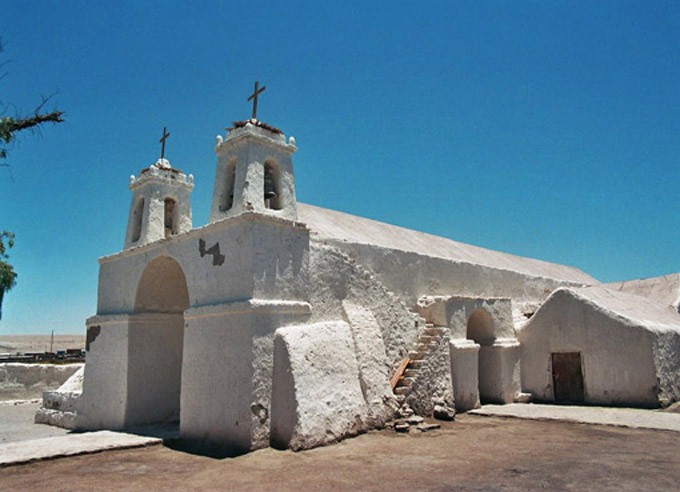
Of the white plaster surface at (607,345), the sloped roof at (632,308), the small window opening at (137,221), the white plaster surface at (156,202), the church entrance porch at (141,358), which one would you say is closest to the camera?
the church entrance porch at (141,358)

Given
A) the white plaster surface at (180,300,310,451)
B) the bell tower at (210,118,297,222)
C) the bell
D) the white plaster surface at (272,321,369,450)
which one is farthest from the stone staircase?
the bell

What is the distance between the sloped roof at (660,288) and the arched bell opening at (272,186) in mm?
16618

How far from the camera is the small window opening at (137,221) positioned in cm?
1311

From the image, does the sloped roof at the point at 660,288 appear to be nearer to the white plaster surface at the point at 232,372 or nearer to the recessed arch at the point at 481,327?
the recessed arch at the point at 481,327

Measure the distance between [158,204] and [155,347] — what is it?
3437 mm

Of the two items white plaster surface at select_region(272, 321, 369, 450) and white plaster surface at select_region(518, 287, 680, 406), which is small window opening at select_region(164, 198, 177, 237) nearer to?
white plaster surface at select_region(272, 321, 369, 450)

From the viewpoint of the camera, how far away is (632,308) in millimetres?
14891

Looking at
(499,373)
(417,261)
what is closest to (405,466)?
(499,373)

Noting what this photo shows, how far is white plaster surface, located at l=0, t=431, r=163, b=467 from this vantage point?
27.4 ft

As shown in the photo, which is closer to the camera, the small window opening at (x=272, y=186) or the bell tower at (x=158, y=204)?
the small window opening at (x=272, y=186)

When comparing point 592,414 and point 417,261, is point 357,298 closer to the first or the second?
point 417,261

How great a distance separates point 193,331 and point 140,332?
2607 mm

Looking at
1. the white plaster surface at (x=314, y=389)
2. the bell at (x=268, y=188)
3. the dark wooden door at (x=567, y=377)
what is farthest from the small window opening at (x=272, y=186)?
the dark wooden door at (x=567, y=377)

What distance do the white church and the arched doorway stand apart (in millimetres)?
31
